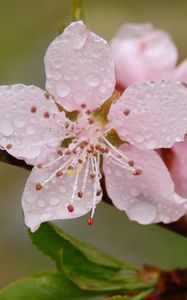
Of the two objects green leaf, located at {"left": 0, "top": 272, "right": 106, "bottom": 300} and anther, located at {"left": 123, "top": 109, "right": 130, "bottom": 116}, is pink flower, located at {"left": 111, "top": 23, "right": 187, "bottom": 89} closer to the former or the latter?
anther, located at {"left": 123, "top": 109, "right": 130, "bottom": 116}

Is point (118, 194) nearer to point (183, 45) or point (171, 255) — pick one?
point (171, 255)

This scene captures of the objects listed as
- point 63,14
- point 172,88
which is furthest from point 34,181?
point 63,14

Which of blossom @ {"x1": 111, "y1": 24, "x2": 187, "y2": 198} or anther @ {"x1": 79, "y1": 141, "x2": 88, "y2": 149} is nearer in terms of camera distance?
anther @ {"x1": 79, "y1": 141, "x2": 88, "y2": 149}

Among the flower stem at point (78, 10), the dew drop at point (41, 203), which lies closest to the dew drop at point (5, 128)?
the dew drop at point (41, 203)

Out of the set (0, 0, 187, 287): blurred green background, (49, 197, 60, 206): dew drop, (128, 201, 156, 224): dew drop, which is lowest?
(0, 0, 187, 287): blurred green background

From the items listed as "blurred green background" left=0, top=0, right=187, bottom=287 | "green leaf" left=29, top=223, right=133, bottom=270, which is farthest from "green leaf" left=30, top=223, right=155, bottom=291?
"blurred green background" left=0, top=0, right=187, bottom=287

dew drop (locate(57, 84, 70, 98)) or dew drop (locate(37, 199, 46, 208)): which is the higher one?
dew drop (locate(57, 84, 70, 98))

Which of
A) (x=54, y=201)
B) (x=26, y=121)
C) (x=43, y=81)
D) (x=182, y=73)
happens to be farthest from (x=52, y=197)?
(x=43, y=81)

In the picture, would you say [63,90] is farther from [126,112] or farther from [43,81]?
[43,81]
